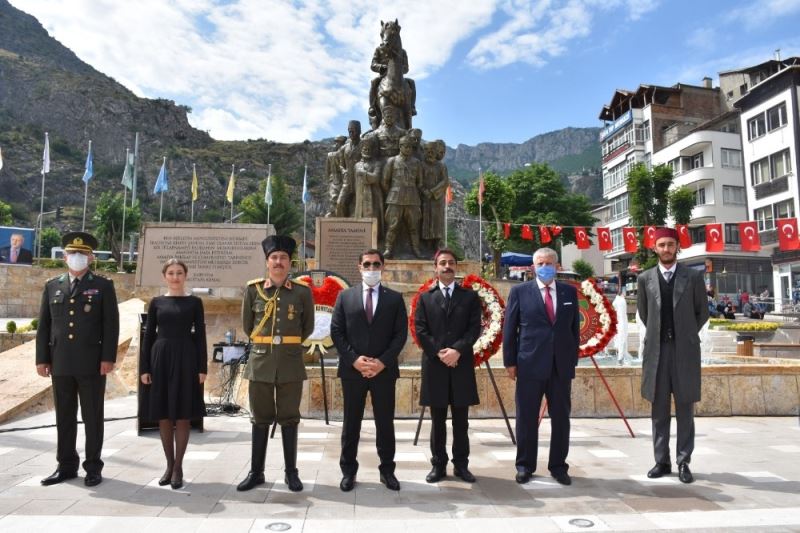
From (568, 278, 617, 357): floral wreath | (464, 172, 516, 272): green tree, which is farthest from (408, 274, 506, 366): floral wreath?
(464, 172, 516, 272): green tree

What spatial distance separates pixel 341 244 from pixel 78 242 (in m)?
6.31

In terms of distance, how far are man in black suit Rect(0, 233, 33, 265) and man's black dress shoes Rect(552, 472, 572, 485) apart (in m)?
32.8

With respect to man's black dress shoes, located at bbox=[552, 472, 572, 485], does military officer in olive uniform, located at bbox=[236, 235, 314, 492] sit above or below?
above

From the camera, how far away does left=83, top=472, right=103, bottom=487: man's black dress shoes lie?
418cm

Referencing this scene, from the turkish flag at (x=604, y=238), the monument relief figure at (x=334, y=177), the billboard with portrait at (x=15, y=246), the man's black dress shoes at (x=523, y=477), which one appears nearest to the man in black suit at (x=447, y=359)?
the man's black dress shoes at (x=523, y=477)

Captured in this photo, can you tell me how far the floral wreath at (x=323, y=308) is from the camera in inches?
268

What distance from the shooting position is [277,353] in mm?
4234

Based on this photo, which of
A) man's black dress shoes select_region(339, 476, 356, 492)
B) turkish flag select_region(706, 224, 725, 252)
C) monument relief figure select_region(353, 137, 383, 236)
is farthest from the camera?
turkish flag select_region(706, 224, 725, 252)

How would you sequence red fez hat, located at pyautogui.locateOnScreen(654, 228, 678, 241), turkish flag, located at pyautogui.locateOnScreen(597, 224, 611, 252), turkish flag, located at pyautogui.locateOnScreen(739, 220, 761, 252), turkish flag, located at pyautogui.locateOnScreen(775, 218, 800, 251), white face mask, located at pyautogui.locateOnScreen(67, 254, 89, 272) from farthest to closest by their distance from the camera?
turkish flag, located at pyautogui.locateOnScreen(597, 224, 611, 252), turkish flag, located at pyautogui.locateOnScreen(739, 220, 761, 252), turkish flag, located at pyautogui.locateOnScreen(775, 218, 800, 251), red fez hat, located at pyautogui.locateOnScreen(654, 228, 678, 241), white face mask, located at pyautogui.locateOnScreen(67, 254, 89, 272)

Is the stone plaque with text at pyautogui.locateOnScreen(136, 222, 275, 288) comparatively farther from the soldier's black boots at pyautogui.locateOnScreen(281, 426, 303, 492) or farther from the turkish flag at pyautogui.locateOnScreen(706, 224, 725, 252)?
the turkish flag at pyautogui.locateOnScreen(706, 224, 725, 252)

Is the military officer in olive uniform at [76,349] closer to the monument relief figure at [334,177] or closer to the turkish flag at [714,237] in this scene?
the monument relief figure at [334,177]

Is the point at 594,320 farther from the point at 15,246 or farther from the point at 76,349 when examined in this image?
the point at 15,246

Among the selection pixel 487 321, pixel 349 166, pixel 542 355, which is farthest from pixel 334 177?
pixel 542 355

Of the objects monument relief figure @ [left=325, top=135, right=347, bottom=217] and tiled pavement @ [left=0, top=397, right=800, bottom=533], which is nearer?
tiled pavement @ [left=0, top=397, right=800, bottom=533]
